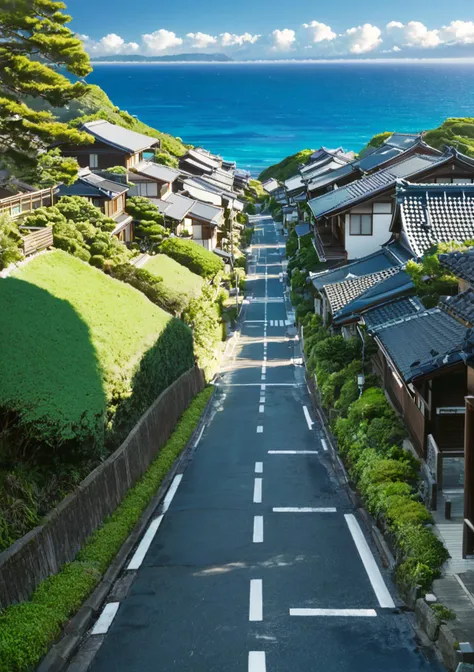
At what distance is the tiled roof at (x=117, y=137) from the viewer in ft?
238

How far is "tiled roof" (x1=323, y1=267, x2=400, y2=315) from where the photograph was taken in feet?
112

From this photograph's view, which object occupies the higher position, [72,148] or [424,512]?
[72,148]

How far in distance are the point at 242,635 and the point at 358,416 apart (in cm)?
1216

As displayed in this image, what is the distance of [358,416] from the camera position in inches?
990

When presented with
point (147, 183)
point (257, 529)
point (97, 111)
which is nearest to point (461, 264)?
point (257, 529)

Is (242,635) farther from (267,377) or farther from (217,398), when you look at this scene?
(267,377)

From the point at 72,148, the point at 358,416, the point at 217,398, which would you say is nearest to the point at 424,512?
the point at 358,416

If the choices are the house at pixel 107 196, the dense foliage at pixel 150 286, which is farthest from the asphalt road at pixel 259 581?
the house at pixel 107 196

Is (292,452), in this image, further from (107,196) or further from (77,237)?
(107,196)

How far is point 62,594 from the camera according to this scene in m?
14.5

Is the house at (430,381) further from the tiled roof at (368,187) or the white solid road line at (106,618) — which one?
the tiled roof at (368,187)

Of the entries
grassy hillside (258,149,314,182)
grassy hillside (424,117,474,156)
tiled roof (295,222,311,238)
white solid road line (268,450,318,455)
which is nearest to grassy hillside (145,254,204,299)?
white solid road line (268,450,318,455)

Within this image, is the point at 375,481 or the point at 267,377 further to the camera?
the point at 267,377

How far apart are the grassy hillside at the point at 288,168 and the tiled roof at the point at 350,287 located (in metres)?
89.1
